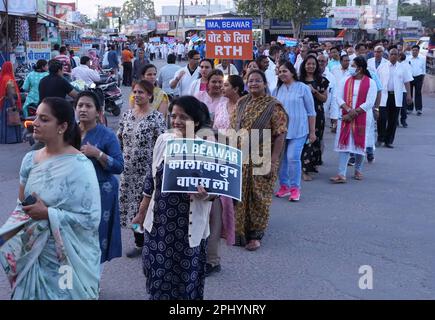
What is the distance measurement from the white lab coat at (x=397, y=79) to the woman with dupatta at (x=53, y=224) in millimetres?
9357

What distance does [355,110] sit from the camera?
8359mm

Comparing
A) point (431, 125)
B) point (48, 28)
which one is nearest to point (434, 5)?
point (48, 28)

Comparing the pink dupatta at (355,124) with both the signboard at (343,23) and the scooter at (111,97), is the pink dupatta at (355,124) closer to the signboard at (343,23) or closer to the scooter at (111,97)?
the scooter at (111,97)

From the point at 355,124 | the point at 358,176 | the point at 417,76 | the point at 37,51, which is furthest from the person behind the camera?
the point at 417,76

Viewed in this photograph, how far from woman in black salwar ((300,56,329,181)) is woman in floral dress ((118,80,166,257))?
374cm

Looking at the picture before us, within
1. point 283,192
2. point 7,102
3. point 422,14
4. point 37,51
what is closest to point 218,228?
point 283,192

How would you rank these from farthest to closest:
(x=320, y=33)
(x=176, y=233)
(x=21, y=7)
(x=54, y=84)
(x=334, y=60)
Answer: (x=320, y=33)
(x=21, y=7)
(x=334, y=60)
(x=54, y=84)
(x=176, y=233)

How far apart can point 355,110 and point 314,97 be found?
0.62 meters

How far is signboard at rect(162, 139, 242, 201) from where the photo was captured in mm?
3514

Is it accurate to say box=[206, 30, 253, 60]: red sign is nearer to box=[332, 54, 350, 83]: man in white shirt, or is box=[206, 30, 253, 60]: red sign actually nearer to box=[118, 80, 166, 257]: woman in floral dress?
box=[118, 80, 166, 257]: woman in floral dress

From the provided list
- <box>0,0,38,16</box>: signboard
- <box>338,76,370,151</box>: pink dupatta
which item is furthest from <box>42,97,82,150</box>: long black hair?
<box>0,0,38,16</box>: signboard

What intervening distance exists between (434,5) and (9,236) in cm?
10999

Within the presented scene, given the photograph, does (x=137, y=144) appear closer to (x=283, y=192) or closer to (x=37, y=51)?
(x=283, y=192)

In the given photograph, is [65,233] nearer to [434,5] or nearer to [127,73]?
[127,73]
